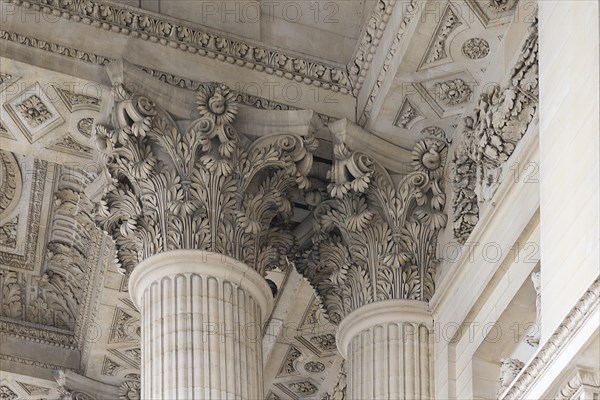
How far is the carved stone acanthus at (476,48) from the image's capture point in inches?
682

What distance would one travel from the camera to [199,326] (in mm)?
16562

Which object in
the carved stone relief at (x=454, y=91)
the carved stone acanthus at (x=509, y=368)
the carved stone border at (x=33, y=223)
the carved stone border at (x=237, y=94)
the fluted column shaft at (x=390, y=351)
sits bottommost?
→ the carved stone acanthus at (x=509, y=368)

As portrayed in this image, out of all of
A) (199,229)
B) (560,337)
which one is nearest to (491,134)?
(199,229)

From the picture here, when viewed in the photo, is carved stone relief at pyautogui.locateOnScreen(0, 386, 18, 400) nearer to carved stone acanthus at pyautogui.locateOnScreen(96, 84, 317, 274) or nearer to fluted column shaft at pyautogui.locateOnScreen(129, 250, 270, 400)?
carved stone acanthus at pyautogui.locateOnScreen(96, 84, 317, 274)

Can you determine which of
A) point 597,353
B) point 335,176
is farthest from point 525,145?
point 597,353

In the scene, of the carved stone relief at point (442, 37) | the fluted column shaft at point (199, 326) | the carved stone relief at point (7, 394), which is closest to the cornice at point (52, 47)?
the fluted column shaft at point (199, 326)

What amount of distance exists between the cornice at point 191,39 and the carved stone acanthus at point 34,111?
85 centimetres

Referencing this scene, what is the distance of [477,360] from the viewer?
55.0 ft

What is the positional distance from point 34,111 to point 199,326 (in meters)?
2.95

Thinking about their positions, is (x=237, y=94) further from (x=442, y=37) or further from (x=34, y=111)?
(x=442, y=37)

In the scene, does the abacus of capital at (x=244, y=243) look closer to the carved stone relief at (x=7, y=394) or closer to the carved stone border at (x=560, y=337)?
the carved stone border at (x=560, y=337)

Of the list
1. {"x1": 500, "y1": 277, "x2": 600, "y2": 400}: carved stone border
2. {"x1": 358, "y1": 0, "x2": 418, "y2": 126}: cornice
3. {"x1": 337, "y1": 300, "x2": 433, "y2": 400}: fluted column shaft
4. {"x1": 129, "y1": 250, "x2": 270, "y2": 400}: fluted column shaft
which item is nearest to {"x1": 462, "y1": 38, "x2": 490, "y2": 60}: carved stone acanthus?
{"x1": 358, "y1": 0, "x2": 418, "y2": 126}: cornice

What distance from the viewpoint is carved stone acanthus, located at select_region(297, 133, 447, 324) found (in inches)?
698

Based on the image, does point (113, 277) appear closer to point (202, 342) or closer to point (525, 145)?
point (202, 342)
